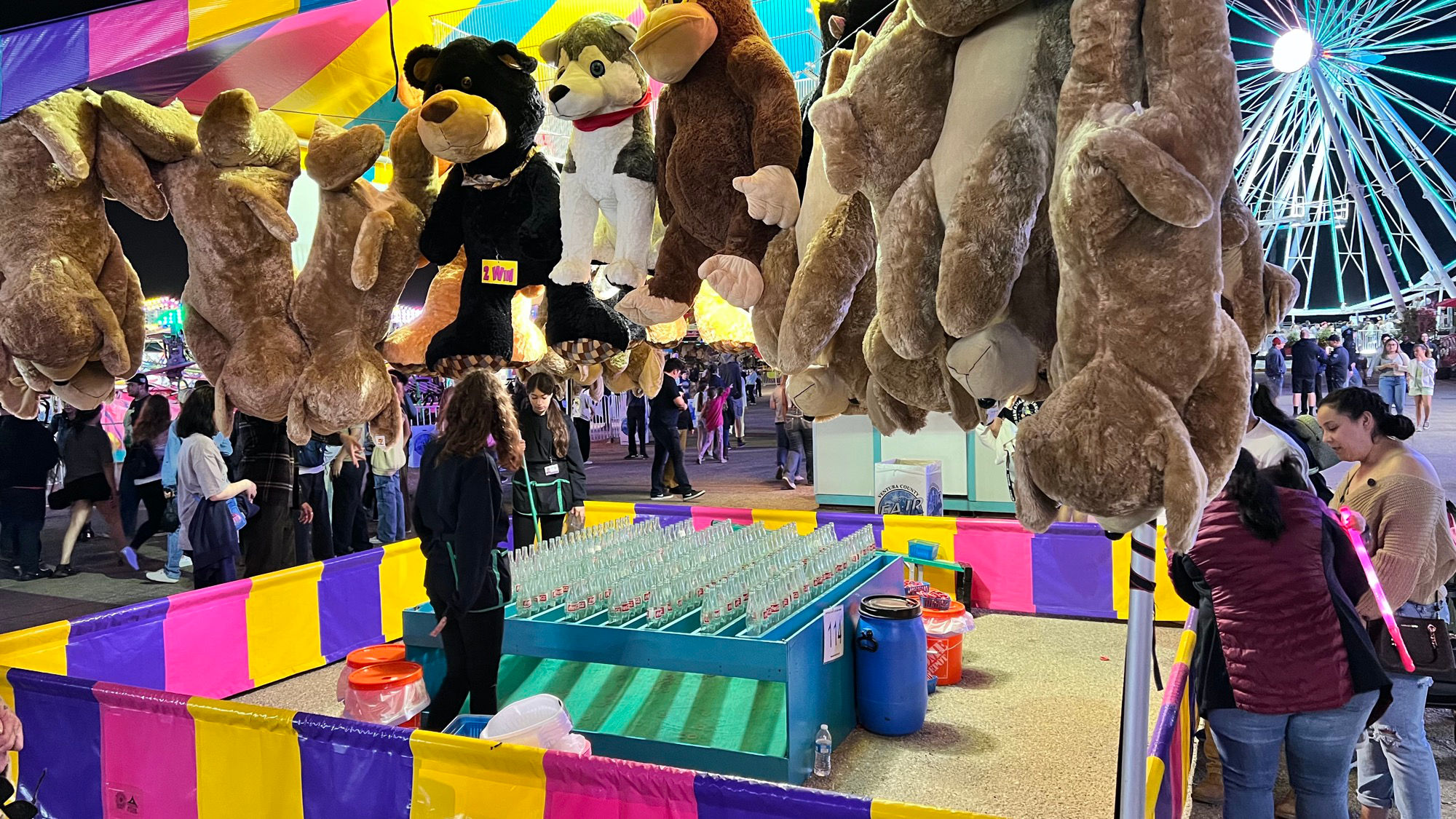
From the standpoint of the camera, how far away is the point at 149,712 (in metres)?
2.32

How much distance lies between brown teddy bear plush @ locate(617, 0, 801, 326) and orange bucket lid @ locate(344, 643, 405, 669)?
9.24ft

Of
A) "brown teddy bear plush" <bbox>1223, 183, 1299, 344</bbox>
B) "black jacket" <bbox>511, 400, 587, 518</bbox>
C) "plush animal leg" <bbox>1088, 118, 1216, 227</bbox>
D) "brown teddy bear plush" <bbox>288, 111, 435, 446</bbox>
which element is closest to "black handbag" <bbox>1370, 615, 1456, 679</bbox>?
"brown teddy bear plush" <bbox>1223, 183, 1299, 344</bbox>

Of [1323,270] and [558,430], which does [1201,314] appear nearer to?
[558,430]

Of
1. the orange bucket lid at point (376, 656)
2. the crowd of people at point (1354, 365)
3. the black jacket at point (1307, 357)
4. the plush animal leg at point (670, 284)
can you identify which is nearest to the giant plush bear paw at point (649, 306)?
the plush animal leg at point (670, 284)

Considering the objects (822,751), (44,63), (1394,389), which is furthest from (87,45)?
(1394,389)

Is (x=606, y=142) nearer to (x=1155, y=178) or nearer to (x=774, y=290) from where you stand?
(x=774, y=290)

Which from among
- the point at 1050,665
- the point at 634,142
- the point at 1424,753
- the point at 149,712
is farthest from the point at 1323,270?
the point at 149,712

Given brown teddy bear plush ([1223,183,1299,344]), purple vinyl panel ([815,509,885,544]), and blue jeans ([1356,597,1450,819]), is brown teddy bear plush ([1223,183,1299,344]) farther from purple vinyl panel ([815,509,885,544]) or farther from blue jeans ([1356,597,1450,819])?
purple vinyl panel ([815,509,885,544])

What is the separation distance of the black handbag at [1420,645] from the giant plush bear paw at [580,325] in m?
2.45

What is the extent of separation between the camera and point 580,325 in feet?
5.13

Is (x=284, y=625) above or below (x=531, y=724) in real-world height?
below

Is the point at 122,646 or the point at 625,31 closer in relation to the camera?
the point at 625,31

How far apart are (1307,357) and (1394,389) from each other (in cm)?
71

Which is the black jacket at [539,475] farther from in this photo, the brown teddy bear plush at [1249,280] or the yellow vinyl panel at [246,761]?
the brown teddy bear plush at [1249,280]
